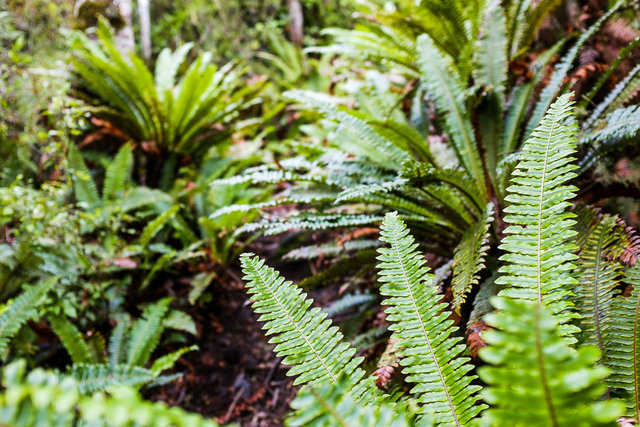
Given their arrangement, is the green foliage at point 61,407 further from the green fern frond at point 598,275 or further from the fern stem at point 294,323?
the green fern frond at point 598,275

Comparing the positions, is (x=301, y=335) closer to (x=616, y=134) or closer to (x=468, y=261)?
(x=468, y=261)

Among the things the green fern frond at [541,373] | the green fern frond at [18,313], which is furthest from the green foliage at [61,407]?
the green fern frond at [18,313]

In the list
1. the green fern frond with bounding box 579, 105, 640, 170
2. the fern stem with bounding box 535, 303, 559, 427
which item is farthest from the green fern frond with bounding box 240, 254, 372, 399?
the green fern frond with bounding box 579, 105, 640, 170

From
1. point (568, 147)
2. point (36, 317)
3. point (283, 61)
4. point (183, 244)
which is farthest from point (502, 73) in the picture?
point (283, 61)

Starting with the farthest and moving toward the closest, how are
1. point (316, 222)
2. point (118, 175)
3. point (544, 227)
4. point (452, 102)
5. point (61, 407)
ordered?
point (118, 175) → point (452, 102) → point (316, 222) → point (544, 227) → point (61, 407)

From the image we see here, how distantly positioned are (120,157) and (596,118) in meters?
2.90

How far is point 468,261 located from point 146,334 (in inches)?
67.7

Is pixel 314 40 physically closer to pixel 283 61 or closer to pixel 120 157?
pixel 283 61

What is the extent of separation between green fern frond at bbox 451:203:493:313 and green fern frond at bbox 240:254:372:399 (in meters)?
0.33

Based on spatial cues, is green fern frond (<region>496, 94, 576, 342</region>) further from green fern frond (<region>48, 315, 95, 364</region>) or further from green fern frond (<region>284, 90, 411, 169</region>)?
green fern frond (<region>48, 315, 95, 364</region>)

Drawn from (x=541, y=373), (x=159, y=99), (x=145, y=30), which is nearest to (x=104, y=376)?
(x=541, y=373)

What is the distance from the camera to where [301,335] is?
809 millimetres

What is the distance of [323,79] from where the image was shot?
4.39m

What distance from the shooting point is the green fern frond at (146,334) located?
189 centimetres
